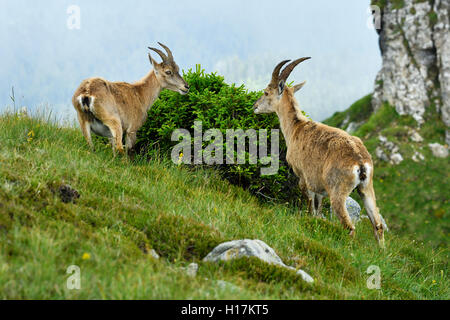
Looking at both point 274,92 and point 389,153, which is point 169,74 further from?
point 389,153

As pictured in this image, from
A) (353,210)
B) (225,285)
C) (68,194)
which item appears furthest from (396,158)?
(225,285)

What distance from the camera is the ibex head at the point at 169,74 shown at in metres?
10.7

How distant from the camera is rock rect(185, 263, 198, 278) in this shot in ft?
16.8

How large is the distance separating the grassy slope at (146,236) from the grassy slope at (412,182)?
18945 millimetres

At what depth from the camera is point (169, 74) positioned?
10820 mm

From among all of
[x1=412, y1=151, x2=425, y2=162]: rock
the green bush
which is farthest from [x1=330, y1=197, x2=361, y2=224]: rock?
[x1=412, y1=151, x2=425, y2=162]: rock

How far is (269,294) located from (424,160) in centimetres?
3191

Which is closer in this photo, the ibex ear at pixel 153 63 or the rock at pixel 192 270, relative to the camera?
the rock at pixel 192 270

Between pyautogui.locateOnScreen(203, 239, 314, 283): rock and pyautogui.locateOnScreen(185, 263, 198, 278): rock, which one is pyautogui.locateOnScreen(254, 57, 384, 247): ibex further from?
pyautogui.locateOnScreen(185, 263, 198, 278): rock

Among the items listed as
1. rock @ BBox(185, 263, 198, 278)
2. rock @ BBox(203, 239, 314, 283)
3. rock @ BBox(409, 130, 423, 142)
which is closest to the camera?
rock @ BBox(185, 263, 198, 278)

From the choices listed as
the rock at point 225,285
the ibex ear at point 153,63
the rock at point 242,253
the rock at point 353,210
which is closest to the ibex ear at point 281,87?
the ibex ear at point 153,63

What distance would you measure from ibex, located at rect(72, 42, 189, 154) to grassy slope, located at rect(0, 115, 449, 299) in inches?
20.4

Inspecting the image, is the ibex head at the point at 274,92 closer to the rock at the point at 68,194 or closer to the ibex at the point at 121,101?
the ibex at the point at 121,101

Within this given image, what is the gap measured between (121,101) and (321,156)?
4.32 meters
